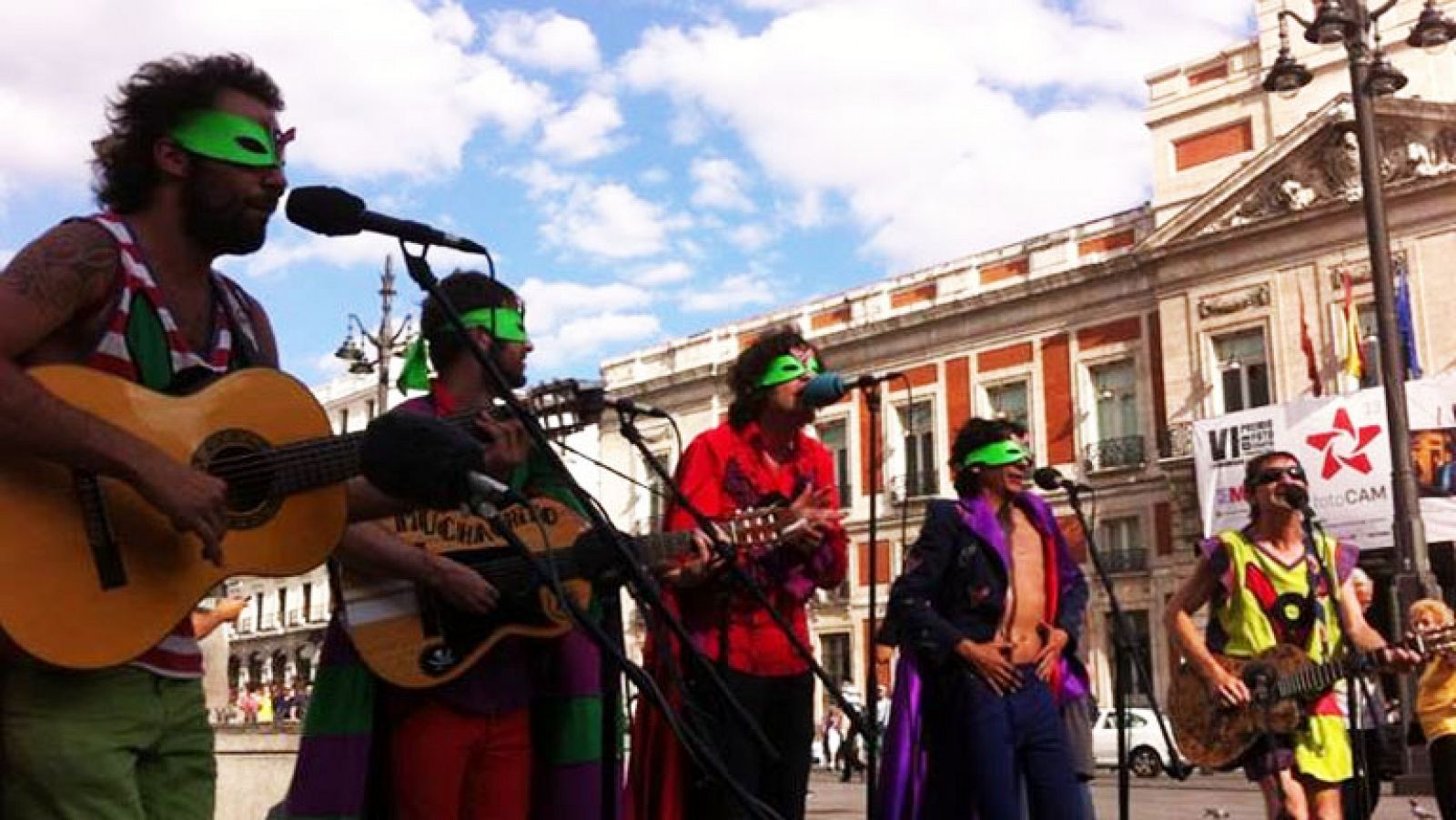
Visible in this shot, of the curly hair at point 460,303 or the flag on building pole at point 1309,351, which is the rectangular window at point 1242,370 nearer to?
the flag on building pole at point 1309,351

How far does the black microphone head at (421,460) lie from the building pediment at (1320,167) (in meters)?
29.2

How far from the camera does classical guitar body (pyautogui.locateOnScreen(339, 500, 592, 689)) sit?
12.9ft

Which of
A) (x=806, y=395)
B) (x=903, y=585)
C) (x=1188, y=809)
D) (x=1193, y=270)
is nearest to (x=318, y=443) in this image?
(x=806, y=395)

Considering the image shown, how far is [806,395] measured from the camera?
17.4 ft

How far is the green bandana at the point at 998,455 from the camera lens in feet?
20.2

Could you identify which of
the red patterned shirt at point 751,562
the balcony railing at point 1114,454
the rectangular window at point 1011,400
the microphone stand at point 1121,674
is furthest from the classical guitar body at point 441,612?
the rectangular window at point 1011,400

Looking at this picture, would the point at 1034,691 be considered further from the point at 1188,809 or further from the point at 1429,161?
the point at 1429,161

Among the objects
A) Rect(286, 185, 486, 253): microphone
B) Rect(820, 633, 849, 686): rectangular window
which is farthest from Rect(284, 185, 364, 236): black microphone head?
Rect(820, 633, 849, 686): rectangular window

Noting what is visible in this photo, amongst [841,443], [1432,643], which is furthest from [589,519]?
[841,443]

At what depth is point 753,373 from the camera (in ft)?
18.1

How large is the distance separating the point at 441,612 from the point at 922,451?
119 feet

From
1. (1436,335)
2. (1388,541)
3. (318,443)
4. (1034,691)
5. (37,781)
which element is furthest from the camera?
(1436,335)

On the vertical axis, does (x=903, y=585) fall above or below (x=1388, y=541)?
below

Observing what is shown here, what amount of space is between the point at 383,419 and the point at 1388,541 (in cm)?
2530
